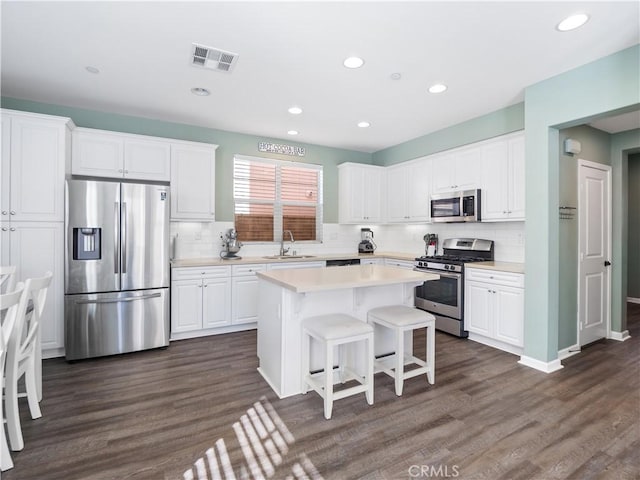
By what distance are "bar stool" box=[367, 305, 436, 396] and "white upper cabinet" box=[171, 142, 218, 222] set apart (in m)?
2.71

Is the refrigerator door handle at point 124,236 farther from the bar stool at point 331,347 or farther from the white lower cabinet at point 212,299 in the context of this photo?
the bar stool at point 331,347

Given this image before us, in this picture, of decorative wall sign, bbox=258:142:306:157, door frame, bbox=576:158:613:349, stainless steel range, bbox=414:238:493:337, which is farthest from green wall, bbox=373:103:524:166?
decorative wall sign, bbox=258:142:306:157

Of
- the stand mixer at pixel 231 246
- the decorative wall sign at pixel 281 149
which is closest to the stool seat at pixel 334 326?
the stand mixer at pixel 231 246

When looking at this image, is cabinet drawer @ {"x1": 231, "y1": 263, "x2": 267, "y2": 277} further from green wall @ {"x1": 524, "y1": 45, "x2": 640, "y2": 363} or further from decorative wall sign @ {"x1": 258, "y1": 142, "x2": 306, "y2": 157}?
green wall @ {"x1": 524, "y1": 45, "x2": 640, "y2": 363}

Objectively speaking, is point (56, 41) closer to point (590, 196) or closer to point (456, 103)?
point (456, 103)

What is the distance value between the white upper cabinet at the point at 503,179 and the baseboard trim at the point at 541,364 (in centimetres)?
151

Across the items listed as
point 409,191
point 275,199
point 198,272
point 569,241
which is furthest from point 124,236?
point 569,241

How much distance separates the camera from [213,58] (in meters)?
2.78

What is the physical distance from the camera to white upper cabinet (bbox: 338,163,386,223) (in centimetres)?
552

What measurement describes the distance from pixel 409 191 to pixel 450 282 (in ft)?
5.77

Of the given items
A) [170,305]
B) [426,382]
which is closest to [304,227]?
[170,305]

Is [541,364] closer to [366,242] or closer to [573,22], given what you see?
[573,22]

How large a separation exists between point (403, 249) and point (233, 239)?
2.92 meters

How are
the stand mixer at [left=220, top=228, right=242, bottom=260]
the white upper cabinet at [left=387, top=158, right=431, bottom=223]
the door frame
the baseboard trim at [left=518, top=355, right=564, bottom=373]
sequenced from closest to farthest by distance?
1. the baseboard trim at [left=518, top=355, right=564, bottom=373]
2. the door frame
3. the stand mixer at [left=220, top=228, right=242, bottom=260]
4. the white upper cabinet at [left=387, top=158, right=431, bottom=223]
